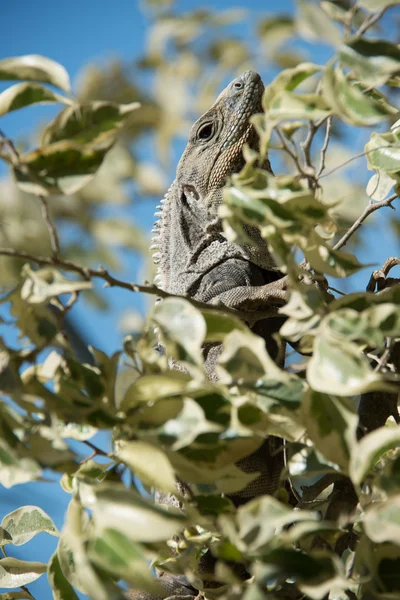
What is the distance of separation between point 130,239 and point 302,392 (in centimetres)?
142

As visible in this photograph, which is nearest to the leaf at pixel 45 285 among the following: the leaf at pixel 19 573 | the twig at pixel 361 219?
the leaf at pixel 19 573

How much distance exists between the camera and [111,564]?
903 millimetres

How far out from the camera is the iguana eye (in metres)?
3.03

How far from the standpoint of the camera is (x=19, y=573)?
1.48 metres

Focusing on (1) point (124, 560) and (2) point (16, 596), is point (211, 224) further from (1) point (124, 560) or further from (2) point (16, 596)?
(1) point (124, 560)

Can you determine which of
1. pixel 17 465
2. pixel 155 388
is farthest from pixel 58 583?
pixel 155 388

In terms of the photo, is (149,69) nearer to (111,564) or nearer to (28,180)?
(28,180)

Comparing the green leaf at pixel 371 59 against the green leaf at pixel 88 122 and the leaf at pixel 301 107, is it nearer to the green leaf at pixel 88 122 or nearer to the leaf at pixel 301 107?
the leaf at pixel 301 107

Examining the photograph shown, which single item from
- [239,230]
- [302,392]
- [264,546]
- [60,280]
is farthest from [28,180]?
[264,546]

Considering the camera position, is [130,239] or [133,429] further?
[130,239]

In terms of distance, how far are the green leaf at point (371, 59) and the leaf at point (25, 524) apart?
1.10 m

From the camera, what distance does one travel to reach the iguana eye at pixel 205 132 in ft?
9.93

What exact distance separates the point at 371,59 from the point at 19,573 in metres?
1.17

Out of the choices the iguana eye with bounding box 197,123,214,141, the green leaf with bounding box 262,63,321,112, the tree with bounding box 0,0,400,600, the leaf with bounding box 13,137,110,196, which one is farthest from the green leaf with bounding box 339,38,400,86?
the iguana eye with bounding box 197,123,214,141
